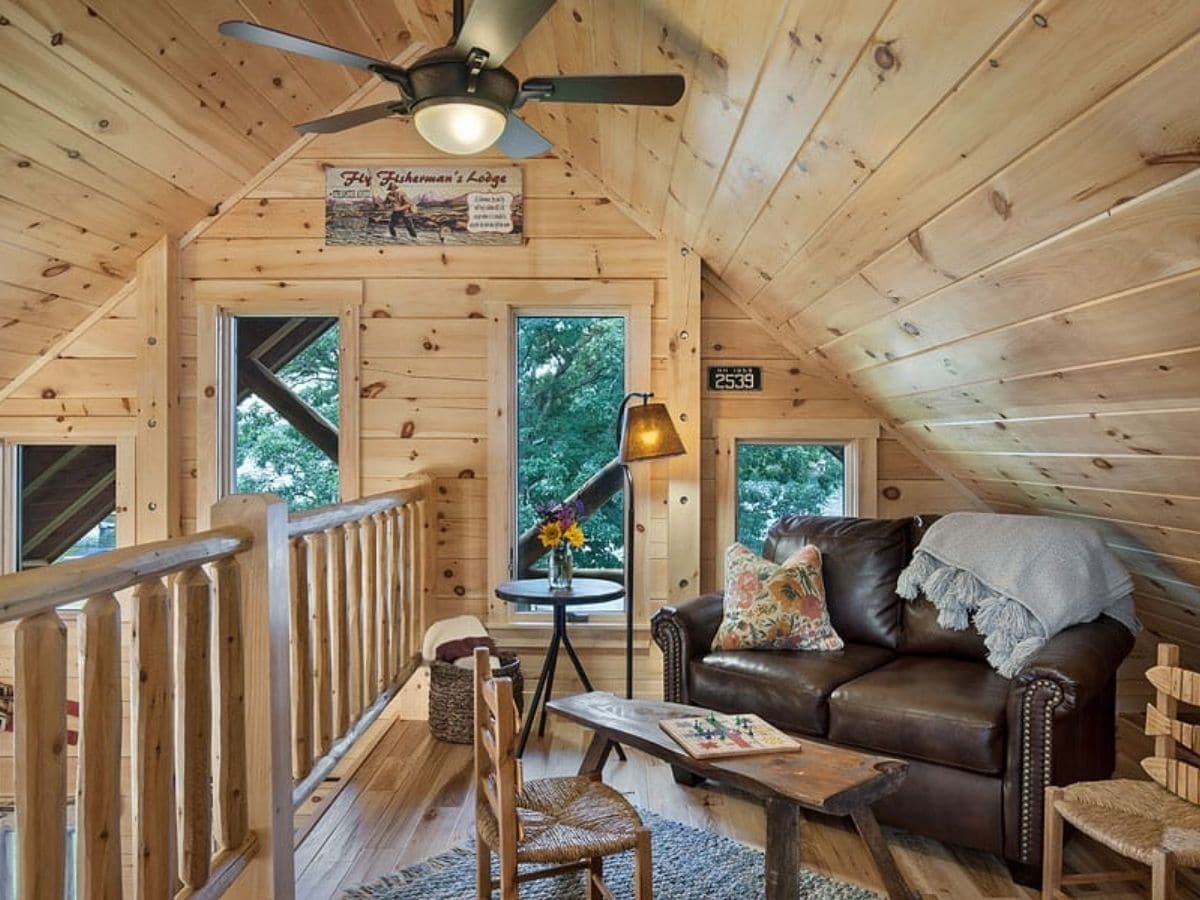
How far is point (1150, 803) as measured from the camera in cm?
197

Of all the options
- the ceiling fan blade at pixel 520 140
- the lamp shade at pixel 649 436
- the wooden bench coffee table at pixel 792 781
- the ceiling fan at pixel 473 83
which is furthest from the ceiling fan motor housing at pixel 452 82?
the wooden bench coffee table at pixel 792 781

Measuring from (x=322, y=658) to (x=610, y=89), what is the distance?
6.44ft

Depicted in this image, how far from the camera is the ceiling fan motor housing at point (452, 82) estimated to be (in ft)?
6.42

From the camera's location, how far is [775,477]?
409 cm

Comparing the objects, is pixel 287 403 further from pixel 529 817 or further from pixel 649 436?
pixel 529 817

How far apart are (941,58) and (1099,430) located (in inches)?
52.5

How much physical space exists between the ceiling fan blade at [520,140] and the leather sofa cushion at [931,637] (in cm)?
216

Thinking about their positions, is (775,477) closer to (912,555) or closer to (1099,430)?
(912,555)

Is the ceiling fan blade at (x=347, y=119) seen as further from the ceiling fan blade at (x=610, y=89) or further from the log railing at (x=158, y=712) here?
the log railing at (x=158, y=712)

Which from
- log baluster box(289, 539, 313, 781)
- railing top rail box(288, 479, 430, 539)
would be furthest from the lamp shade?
log baluster box(289, 539, 313, 781)

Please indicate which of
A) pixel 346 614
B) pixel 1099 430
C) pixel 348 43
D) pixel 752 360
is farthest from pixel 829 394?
pixel 348 43

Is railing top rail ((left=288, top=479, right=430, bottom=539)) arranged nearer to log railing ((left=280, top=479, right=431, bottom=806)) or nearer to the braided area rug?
log railing ((left=280, top=479, right=431, bottom=806))

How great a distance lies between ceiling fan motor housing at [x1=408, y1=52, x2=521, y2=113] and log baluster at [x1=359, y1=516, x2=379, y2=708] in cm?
159

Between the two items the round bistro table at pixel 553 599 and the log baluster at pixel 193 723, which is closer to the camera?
the log baluster at pixel 193 723
